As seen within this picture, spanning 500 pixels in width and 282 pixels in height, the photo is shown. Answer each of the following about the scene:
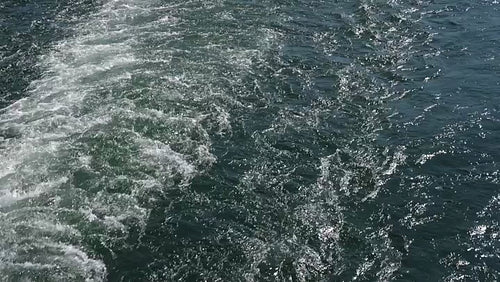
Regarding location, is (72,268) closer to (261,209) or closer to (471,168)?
(261,209)

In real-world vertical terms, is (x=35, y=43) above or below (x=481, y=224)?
above

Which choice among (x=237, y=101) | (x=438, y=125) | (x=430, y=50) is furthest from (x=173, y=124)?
(x=430, y=50)

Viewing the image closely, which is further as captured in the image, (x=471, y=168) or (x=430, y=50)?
(x=430, y=50)

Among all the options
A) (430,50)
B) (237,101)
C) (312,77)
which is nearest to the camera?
(237,101)

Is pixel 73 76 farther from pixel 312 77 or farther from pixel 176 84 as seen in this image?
pixel 312 77

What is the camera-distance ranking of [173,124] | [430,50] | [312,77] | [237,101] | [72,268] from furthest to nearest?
[430,50] → [312,77] → [237,101] → [173,124] → [72,268]

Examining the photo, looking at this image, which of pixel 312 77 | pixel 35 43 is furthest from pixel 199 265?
pixel 35 43
